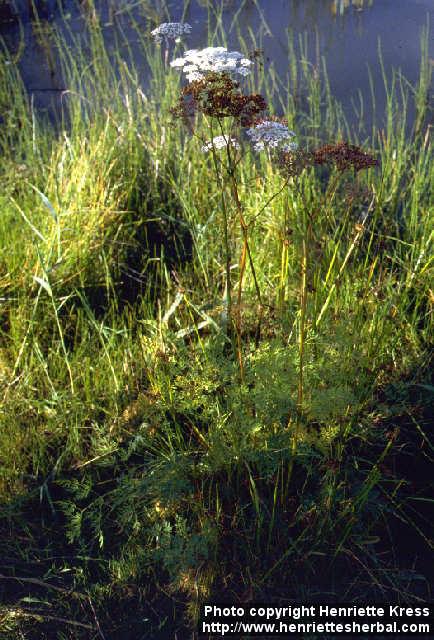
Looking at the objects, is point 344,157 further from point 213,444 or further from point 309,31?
point 309,31

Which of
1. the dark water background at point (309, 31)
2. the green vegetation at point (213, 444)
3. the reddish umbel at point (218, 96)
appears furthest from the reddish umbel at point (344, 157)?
the dark water background at point (309, 31)

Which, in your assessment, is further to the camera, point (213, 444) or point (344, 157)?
point (213, 444)

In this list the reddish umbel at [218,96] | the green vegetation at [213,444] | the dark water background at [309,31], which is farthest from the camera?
the dark water background at [309,31]

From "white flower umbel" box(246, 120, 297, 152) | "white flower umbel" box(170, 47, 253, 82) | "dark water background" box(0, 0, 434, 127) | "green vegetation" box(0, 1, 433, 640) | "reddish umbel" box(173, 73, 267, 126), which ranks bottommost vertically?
"green vegetation" box(0, 1, 433, 640)

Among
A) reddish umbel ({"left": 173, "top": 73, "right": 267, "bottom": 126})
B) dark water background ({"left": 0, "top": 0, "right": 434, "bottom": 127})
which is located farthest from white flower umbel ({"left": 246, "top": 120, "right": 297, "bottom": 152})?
dark water background ({"left": 0, "top": 0, "right": 434, "bottom": 127})

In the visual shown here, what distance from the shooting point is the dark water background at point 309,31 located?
14.4 feet

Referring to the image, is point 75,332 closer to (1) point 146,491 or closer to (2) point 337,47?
(1) point 146,491

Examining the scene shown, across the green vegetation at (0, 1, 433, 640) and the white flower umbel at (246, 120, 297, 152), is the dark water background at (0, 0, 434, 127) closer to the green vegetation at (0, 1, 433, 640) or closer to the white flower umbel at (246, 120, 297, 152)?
the green vegetation at (0, 1, 433, 640)

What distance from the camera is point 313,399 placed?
1.71 metres

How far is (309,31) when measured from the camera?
16.2 ft

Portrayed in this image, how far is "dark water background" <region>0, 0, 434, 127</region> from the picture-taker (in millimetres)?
4387

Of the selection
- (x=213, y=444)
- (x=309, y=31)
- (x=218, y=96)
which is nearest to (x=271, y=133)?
(x=218, y=96)

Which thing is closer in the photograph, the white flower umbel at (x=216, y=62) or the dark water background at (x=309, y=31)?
the white flower umbel at (x=216, y=62)

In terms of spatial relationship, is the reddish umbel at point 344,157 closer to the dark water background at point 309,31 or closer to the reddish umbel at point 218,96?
the reddish umbel at point 218,96
